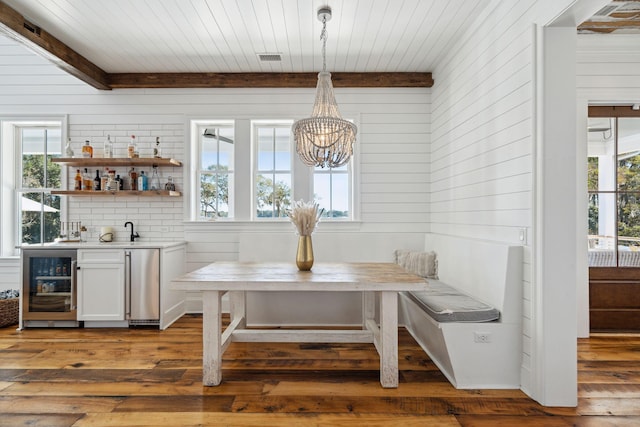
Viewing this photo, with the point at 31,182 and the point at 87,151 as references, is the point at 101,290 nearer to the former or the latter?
the point at 87,151

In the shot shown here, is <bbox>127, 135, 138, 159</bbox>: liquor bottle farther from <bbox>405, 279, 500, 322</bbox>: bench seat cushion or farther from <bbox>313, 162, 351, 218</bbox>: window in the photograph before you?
<bbox>405, 279, 500, 322</bbox>: bench seat cushion

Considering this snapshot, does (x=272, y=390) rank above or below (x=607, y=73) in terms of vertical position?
below

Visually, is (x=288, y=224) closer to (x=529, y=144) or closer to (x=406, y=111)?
(x=406, y=111)

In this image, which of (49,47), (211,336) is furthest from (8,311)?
(211,336)

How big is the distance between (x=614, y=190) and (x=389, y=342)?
2.92 meters

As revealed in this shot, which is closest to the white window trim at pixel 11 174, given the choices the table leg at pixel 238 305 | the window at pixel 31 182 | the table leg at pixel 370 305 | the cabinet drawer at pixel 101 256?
the window at pixel 31 182

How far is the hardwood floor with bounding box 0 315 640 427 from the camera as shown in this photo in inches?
83.5

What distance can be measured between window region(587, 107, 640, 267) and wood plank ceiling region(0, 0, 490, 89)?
72.2 inches

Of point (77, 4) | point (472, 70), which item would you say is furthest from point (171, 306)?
point (472, 70)

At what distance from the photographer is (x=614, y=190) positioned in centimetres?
359

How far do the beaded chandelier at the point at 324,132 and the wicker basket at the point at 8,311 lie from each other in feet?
12.1

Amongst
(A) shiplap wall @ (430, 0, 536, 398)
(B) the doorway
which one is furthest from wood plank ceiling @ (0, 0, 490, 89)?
(B) the doorway

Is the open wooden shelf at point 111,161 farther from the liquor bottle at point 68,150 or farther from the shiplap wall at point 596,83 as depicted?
the shiplap wall at point 596,83

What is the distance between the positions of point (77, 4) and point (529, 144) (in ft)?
12.1
